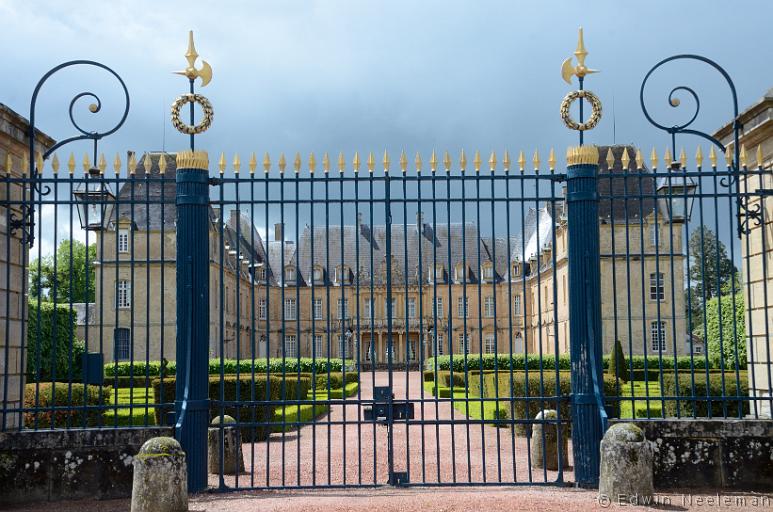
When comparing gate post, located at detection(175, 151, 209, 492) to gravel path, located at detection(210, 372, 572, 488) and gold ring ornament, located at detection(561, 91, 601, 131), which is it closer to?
gravel path, located at detection(210, 372, 572, 488)

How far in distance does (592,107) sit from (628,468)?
8.99 feet

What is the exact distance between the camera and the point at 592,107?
20.7 ft

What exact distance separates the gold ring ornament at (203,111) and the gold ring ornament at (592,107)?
277 centimetres

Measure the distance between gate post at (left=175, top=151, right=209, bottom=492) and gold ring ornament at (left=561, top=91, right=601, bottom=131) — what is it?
9.26 feet

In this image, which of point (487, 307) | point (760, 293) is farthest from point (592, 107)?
point (487, 307)

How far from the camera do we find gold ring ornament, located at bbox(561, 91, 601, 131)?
20.5ft

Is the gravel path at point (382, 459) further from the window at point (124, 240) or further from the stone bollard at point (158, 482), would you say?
the window at point (124, 240)

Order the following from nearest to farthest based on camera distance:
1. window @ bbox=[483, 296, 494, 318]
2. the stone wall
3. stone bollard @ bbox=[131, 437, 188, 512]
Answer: stone bollard @ bbox=[131, 437, 188, 512], the stone wall, window @ bbox=[483, 296, 494, 318]

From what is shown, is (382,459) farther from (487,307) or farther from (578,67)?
(487,307)

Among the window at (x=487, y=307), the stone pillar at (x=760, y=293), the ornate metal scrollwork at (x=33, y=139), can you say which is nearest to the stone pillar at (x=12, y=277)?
the ornate metal scrollwork at (x=33, y=139)

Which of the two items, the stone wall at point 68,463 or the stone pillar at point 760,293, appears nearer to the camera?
the stone wall at point 68,463

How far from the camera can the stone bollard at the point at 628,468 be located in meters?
5.39

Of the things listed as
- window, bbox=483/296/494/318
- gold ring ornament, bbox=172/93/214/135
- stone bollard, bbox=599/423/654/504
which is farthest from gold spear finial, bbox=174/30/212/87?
window, bbox=483/296/494/318

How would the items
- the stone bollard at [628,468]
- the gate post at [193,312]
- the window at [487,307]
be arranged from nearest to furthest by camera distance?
the stone bollard at [628,468], the gate post at [193,312], the window at [487,307]
